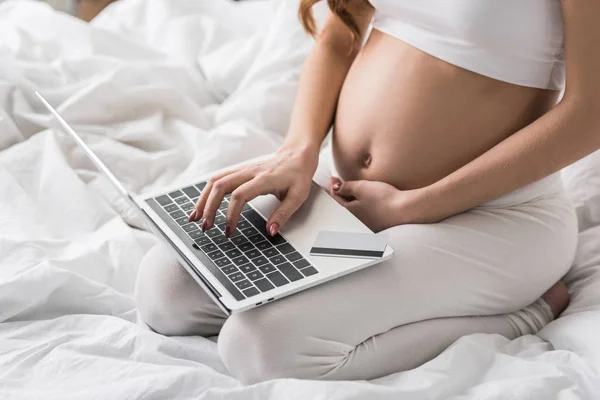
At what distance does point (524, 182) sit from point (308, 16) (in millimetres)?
A: 468

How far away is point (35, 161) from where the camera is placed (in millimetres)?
1393

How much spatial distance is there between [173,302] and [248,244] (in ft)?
0.46

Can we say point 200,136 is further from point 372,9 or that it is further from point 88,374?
point 88,374

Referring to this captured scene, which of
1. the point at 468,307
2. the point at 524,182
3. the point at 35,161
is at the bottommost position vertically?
the point at 35,161

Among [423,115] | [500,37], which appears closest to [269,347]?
[423,115]

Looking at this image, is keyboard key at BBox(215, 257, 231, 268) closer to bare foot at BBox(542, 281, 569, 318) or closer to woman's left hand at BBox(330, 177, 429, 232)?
woman's left hand at BBox(330, 177, 429, 232)

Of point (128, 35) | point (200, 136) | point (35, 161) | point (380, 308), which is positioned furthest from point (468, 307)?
point (128, 35)

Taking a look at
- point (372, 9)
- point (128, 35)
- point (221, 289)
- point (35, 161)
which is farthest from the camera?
point (128, 35)

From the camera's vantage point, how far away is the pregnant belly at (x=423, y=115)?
1.09 metres

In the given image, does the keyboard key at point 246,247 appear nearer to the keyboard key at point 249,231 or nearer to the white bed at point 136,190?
the keyboard key at point 249,231

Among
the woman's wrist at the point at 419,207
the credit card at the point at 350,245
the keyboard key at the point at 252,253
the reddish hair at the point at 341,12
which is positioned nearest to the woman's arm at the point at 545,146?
the woman's wrist at the point at 419,207

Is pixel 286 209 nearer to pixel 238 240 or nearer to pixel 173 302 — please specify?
pixel 238 240

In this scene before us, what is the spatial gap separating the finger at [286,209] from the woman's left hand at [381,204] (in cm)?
9

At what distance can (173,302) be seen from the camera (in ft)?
3.54
